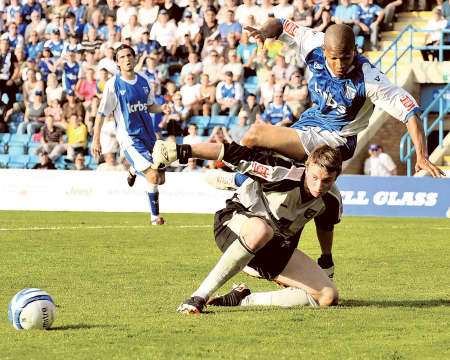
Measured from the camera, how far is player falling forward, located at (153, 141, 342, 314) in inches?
322

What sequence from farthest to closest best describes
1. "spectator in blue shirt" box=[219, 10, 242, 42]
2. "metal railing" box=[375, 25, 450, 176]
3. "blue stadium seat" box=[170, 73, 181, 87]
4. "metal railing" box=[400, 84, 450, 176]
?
"blue stadium seat" box=[170, 73, 181, 87], "spectator in blue shirt" box=[219, 10, 242, 42], "metal railing" box=[375, 25, 450, 176], "metal railing" box=[400, 84, 450, 176]

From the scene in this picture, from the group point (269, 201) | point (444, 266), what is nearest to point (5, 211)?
point (444, 266)

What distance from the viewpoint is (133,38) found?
1125 inches

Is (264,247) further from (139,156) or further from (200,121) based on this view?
(200,121)

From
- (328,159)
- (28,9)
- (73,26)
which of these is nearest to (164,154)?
(328,159)

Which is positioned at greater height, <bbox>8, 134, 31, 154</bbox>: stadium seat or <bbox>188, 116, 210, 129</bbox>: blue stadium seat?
<bbox>188, 116, 210, 129</bbox>: blue stadium seat

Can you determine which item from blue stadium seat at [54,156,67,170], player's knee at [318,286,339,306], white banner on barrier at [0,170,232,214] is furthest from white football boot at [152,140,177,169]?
blue stadium seat at [54,156,67,170]

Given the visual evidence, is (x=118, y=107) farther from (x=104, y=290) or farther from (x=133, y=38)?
(x=133, y=38)

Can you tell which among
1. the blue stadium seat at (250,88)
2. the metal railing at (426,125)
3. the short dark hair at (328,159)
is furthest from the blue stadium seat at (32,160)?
the short dark hair at (328,159)

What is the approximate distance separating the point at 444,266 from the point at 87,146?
51.9 feet

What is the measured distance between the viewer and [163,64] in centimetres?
2758

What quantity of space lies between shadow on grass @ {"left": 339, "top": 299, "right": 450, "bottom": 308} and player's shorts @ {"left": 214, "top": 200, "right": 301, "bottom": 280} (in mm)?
575

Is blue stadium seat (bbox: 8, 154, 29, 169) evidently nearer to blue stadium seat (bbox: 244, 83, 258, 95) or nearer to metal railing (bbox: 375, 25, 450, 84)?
blue stadium seat (bbox: 244, 83, 258, 95)

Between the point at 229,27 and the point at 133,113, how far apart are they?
357 inches
